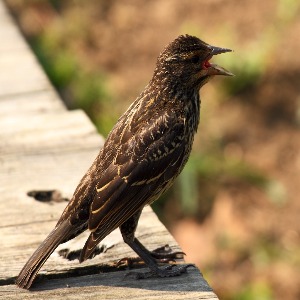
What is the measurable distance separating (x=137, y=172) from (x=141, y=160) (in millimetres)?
75

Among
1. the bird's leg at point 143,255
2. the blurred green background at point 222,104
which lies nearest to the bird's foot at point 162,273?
the bird's leg at point 143,255

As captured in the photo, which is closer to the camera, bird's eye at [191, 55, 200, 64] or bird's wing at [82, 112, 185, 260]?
bird's wing at [82, 112, 185, 260]

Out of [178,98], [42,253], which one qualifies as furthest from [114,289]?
[178,98]

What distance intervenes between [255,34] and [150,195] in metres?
4.86

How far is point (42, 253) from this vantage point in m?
4.31

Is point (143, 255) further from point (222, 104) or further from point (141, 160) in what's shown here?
point (222, 104)

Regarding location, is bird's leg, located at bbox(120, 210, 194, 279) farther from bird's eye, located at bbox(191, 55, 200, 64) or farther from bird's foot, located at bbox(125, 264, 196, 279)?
bird's eye, located at bbox(191, 55, 200, 64)

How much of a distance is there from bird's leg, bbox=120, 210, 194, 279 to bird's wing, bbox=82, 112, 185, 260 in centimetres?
6

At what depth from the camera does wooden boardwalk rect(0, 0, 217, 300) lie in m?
4.24

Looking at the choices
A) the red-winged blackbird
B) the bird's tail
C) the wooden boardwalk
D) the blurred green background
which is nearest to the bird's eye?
the red-winged blackbird

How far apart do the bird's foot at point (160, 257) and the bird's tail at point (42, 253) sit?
31 cm

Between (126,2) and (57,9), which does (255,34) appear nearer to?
(126,2)

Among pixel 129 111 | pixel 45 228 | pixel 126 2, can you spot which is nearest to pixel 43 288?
pixel 45 228

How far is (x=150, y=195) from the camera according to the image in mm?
4695
